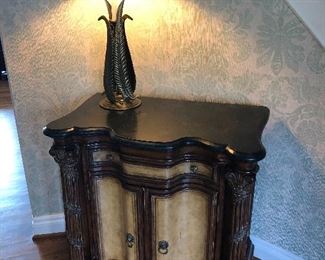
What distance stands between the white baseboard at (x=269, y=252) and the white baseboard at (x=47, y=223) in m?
1.10

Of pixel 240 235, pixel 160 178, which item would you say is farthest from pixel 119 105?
pixel 240 235

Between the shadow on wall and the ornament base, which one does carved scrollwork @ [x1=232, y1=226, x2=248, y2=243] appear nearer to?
the shadow on wall

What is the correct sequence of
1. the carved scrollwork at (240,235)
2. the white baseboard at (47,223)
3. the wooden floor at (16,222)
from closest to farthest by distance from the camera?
1. the carved scrollwork at (240,235)
2. the wooden floor at (16,222)
3. the white baseboard at (47,223)

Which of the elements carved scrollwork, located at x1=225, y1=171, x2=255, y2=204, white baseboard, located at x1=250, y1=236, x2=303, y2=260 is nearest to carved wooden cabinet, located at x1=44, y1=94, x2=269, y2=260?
carved scrollwork, located at x1=225, y1=171, x2=255, y2=204

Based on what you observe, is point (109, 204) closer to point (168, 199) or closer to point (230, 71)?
point (168, 199)

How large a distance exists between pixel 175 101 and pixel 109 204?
57cm

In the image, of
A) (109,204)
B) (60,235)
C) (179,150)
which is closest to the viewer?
(179,150)

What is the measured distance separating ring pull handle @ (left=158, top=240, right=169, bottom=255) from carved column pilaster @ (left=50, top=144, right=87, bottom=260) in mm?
359

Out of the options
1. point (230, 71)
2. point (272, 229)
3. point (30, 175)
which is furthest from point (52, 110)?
point (272, 229)

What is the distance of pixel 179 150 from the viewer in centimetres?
129

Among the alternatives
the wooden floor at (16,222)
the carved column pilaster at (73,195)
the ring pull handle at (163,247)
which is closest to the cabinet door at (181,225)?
the ring pull handle at (163,247)

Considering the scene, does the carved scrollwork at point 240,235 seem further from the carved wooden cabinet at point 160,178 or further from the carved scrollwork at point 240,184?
the carved scrollwork at point 240,184

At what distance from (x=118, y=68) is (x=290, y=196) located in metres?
0.97

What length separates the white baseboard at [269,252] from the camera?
1.73 metres
